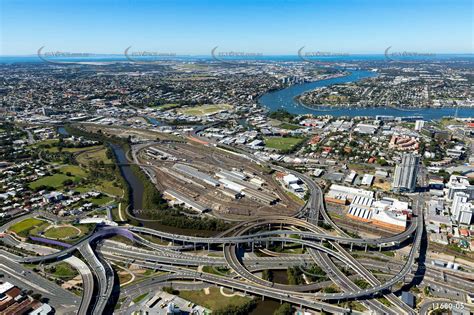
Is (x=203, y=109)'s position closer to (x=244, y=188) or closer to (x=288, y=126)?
(x=288, y=126)

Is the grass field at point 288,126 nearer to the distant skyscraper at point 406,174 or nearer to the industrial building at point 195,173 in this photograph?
the industrial building at point 195,173

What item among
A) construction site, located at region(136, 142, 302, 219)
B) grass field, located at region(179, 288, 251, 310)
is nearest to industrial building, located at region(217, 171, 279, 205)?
construction site, located at region(136, 142, 302, 219)

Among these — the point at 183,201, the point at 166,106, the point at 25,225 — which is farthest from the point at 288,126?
the point at 25,225

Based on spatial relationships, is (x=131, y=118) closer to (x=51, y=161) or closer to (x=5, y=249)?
(x=51, y=161)

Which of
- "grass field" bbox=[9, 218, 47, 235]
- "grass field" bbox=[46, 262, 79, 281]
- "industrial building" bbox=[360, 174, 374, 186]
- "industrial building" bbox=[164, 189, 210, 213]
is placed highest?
"industrial building" bbox=[360, 174, 374, 186]

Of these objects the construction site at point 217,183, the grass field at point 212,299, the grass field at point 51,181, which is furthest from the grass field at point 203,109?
the grass field at point 212,299

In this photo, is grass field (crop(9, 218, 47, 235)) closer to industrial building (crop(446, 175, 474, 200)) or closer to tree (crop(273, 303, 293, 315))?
tree (crop(273, 303, 293, 315))
